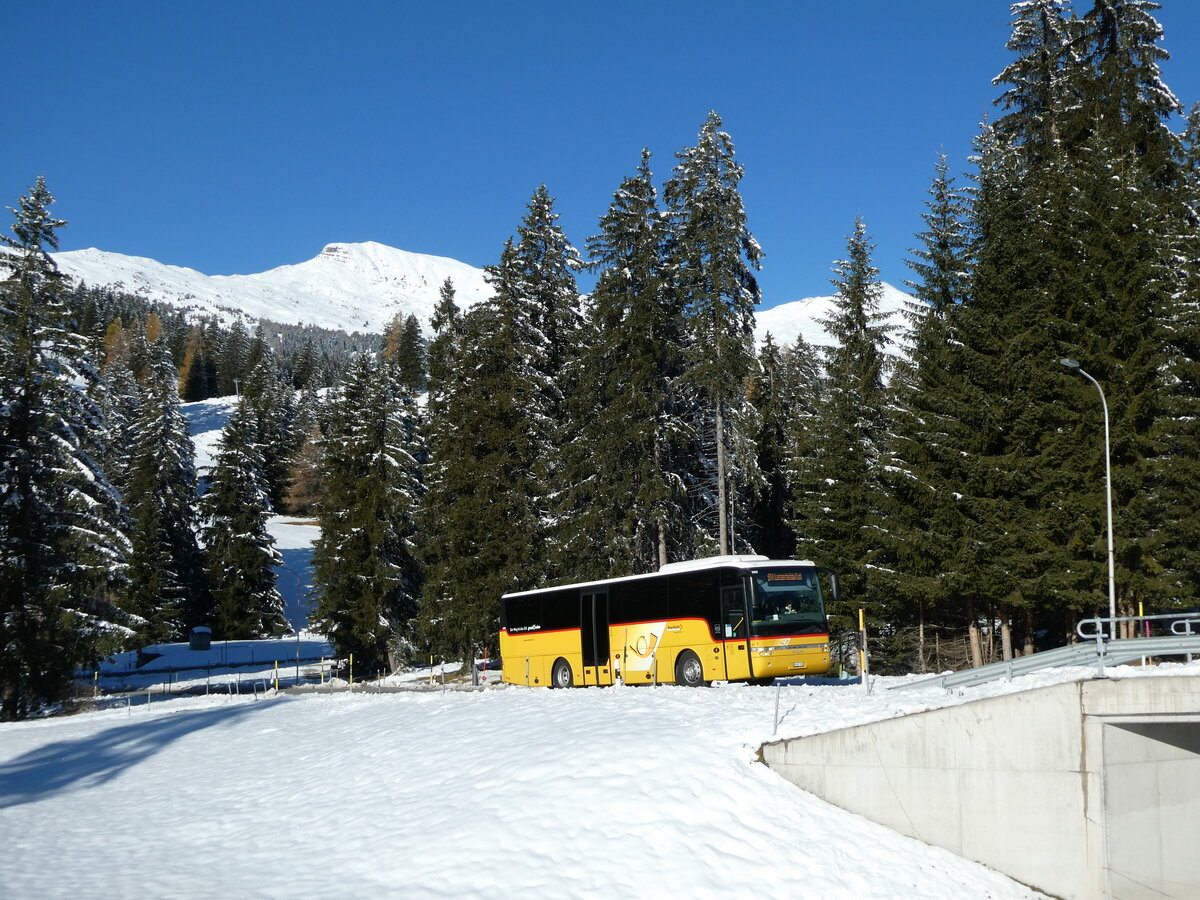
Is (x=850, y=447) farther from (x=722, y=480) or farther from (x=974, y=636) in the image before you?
(x=974, y=636)

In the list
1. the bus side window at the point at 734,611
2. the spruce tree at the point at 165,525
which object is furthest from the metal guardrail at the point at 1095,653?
the spruce tree at the point at 165,525

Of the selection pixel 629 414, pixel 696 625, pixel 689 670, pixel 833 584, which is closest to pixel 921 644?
pixel 629 414

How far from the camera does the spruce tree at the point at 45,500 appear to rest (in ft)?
107

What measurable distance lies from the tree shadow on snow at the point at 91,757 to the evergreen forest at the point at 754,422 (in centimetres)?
795

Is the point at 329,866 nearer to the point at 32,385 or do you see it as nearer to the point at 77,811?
the point at 77,811

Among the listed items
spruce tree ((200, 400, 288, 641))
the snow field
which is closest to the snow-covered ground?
the snow field

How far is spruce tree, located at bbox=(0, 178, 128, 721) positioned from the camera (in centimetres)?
3262

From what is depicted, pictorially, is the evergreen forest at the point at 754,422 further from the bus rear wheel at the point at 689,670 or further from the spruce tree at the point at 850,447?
the bus rear wheel at the point at 689,670

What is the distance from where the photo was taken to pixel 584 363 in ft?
136

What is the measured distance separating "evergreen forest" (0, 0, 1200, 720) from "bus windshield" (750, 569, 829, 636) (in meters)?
9.30

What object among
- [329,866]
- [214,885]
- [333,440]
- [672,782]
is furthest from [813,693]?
[333,440]

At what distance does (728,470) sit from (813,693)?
20.2 metres

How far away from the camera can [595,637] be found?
28234mm

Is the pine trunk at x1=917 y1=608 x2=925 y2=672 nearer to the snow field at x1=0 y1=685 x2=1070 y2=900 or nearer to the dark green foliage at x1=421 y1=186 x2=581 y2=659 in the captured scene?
the dark green foliage at x1=421 y1=186 x2=581 y2=659
